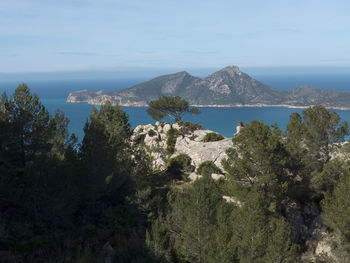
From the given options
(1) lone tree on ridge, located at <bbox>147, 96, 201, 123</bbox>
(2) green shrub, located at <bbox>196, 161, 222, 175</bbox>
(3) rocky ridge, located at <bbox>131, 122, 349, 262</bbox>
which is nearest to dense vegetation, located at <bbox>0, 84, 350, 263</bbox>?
(3) rocky ridge, located at <bbox>131, 122, 349, 262</bbox>

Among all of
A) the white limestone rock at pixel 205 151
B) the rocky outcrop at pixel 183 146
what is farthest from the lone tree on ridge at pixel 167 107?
the white limestone rock at pixel 205 151

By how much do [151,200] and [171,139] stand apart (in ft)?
71.6

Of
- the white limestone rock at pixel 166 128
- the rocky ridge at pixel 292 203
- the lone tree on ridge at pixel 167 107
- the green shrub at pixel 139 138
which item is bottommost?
the rocky ridge at pixel 292 203

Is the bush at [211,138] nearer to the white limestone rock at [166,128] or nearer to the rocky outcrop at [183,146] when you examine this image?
the rocky outcrop at [183,146]

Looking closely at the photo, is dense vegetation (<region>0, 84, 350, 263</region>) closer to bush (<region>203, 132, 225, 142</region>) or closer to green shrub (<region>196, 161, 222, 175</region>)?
green shrub (<region>196, 161, 222, 175</region>)

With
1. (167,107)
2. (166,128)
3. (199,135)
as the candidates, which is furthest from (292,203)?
(167,107)

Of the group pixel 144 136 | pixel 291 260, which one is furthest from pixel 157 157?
pixel 291 260

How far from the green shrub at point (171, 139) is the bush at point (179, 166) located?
6.20 m

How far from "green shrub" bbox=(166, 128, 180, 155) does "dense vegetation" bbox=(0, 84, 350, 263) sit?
1363 cm

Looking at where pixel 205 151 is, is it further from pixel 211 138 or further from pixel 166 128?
pixel 166 128

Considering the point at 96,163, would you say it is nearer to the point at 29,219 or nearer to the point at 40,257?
the point at 29,219

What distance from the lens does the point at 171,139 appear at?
45.5m

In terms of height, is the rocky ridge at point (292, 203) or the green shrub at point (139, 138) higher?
the green shrub at point (139, 138)

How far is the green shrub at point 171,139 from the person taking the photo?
144 ft
